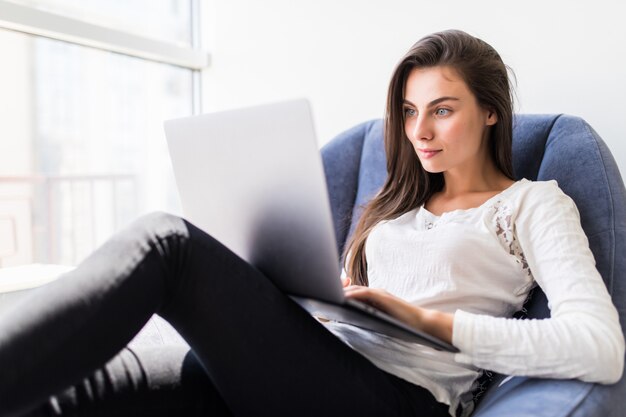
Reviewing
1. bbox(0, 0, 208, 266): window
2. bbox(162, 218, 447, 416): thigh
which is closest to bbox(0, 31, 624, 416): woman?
bbox(162, 218, 447, 416): thigh

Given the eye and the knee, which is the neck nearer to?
the eye

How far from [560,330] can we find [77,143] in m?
1.74

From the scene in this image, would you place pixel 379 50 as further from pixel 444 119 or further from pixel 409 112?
pixel 444 119

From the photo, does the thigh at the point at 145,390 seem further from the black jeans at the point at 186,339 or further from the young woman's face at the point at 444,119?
the young woman's face at the point at 444,119

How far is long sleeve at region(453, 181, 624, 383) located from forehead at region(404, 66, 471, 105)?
32cm

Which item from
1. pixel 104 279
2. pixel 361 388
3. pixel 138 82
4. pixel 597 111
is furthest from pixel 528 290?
pixel 138 82

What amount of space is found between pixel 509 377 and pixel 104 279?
2.10 ft

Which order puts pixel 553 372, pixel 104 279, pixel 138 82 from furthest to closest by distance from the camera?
pixel 138 82 < pixel 553 372 < pixel 104 279

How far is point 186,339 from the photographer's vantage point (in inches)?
32.7

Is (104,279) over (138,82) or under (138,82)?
under

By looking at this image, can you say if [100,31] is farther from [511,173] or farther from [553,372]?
[553,372]

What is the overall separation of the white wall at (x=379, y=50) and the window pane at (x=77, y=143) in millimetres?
262

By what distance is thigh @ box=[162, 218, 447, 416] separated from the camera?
31.1 inches

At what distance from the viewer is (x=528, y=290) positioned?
41.5 inches
